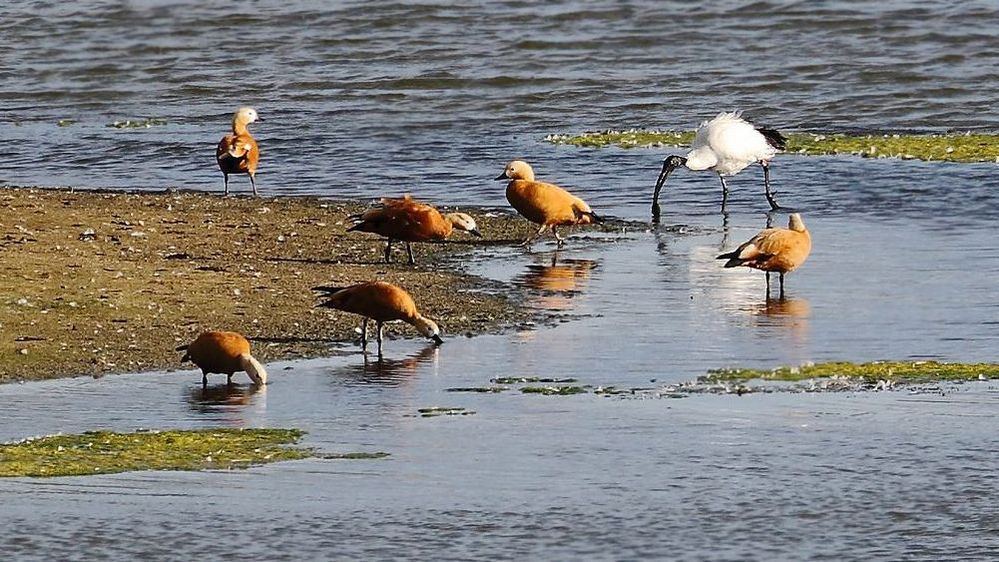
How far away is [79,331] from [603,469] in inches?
167

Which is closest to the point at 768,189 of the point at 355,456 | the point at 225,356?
the point at 225,356

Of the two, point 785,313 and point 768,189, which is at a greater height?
point 768,189

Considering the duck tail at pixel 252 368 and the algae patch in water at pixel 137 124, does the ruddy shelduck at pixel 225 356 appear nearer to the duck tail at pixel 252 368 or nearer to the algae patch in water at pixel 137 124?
the duck tail at pixel 252 368

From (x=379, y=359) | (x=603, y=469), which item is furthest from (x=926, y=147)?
(x=603, y=469)

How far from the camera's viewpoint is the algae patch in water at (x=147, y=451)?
8.78 m

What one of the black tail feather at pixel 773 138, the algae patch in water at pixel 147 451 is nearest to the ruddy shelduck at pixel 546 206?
the black tail feather at pixel 773 138

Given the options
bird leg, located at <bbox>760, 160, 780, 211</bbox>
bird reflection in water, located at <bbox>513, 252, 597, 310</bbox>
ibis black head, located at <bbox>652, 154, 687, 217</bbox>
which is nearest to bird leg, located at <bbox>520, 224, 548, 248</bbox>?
bird reflection in water, located at <bbox>513, 252, 597, 310</bbox>

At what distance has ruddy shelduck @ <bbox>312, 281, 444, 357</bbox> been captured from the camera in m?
11.9

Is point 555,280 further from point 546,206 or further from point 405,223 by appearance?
point 546,206

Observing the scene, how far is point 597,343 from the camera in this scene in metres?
12.2

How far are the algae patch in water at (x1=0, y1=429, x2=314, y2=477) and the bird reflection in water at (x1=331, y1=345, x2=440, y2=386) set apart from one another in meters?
1.45

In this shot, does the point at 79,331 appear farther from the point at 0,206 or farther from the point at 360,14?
the point at 360,14

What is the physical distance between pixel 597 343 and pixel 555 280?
290 centimetres

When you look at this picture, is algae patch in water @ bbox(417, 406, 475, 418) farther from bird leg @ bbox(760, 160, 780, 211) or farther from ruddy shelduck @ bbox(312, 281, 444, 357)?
bird leg @ bbox(760, 160, 780, 211)
